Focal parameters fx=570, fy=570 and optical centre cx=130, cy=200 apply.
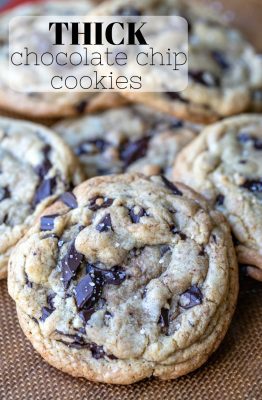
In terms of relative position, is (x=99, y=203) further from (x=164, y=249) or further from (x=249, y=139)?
(x=249, y=139)

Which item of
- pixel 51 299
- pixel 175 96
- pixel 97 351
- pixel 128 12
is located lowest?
pixel 97 351

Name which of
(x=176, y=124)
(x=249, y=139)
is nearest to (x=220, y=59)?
(x=176, y=124)

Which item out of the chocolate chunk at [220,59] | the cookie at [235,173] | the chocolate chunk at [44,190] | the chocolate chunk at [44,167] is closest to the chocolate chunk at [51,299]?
the chocolate chunk at [44,190]

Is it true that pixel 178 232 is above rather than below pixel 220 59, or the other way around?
below

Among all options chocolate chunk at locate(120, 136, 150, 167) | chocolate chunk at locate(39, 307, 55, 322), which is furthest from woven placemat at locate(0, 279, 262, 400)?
chocolate chunk at locate(120, 136, 150, 167)

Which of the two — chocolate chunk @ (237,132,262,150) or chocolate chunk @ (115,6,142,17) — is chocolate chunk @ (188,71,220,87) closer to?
chocolate chunk @ (237,132,262,150)

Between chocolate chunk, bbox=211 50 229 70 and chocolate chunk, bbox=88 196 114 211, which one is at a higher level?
chocolate chunk, bbox=211 50 229 70

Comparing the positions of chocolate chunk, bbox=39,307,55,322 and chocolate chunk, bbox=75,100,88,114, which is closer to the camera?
chocolate chunk, bbox=39,307,55,322

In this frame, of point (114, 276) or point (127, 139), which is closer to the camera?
point (114, 276)
